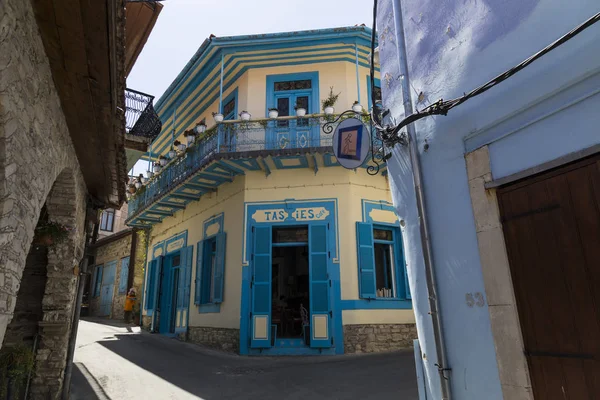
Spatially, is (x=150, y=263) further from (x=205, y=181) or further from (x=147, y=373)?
(x=147, y=373)

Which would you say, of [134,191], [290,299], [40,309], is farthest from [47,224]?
[134,191]

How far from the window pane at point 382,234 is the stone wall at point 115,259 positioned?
12232 millimetres

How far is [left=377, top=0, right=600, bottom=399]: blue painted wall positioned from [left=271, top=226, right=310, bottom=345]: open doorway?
217 inches

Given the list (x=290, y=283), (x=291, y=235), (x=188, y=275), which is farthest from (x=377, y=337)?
(x=188, y=275)

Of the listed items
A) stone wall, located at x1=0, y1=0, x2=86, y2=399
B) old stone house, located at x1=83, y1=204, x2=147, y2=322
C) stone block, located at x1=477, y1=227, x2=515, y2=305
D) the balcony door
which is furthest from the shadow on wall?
old stone house, located at x1=83, y1=204, x2=147, y2=322

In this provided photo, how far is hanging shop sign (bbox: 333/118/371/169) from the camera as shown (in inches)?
187

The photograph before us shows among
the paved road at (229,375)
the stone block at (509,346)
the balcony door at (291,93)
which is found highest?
the balcony door at (291,93)

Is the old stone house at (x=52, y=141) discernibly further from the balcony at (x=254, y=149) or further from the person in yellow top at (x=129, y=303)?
the person in yellow top at (x=129, y=303)

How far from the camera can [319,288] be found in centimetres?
884

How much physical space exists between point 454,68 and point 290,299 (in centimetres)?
969

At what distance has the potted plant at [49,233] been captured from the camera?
17.2ft

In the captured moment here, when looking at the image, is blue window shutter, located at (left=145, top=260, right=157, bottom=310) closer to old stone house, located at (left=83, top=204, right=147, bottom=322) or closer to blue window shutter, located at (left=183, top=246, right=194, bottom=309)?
old stone house, located at (left=83, top=204, right=147, bottom=322)

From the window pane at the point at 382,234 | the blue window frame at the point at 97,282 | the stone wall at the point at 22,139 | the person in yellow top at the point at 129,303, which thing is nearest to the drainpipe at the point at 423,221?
the stone wall at the point at 22,139

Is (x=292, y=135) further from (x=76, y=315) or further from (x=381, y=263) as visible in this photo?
(x=76, y=315)
